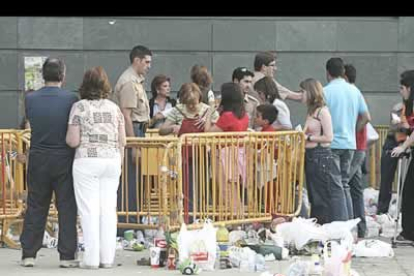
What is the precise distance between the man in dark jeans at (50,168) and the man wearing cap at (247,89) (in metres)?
2.76

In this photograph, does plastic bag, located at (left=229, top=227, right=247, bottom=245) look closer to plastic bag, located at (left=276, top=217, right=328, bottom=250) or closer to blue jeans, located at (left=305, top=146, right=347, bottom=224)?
plastic bag, located at (left=276, top=217, right=328, bottom=250)

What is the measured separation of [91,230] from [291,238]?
206 centimetres

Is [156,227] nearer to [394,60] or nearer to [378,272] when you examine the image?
[378,272]

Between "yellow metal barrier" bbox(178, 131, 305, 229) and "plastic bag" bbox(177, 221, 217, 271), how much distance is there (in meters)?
0.78

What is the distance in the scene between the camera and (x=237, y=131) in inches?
440

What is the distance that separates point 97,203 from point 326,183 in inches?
103

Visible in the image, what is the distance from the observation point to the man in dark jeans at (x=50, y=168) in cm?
991

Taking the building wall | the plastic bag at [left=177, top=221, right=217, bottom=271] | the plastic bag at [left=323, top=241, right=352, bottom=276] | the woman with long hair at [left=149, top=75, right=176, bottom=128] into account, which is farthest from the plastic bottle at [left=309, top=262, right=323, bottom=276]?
the building wall

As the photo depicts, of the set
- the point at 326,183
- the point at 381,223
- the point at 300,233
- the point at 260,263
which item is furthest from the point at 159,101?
the point at 260,263

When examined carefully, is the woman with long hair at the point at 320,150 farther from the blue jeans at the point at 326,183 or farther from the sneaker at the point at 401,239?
the sneaker at the point at 401,239

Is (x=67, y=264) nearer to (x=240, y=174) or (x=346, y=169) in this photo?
(x=240, y=174)

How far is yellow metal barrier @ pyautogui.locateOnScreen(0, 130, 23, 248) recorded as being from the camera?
444 inches

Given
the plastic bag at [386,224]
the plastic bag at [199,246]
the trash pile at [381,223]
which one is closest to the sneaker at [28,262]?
the plastic bag at [199,246]

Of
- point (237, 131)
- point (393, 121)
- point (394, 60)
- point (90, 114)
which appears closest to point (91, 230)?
point (90, 114)
